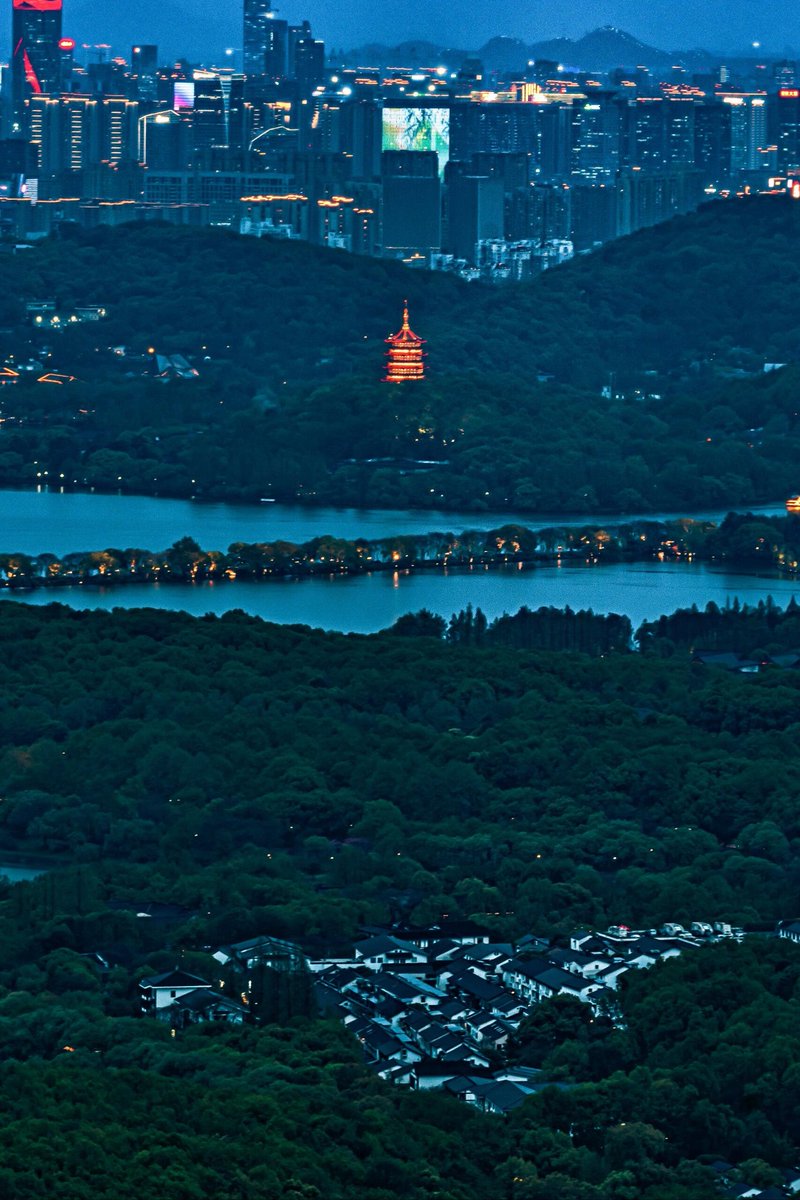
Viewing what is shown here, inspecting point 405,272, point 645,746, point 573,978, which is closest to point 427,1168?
point 573,978

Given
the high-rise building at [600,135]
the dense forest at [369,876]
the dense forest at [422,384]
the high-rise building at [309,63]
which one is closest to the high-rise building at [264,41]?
the high-rise building at [309,63]

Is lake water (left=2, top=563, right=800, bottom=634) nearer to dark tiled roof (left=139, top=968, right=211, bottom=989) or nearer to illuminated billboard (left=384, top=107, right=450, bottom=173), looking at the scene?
dark tiled roof (left=139, top=968, right=211, bottom=989)

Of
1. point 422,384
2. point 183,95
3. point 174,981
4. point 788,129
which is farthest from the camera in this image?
point 183,95

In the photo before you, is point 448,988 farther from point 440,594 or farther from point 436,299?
point 436,299

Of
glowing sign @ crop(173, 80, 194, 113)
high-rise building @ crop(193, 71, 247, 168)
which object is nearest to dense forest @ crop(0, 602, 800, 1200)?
high-rise building @ crop(193, 71, 247, 168)

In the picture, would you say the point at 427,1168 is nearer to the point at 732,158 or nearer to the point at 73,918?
the point at 73,918

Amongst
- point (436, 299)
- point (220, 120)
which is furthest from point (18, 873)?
point (220, 120)

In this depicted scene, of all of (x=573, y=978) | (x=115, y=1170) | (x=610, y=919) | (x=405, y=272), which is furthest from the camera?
(x=405, y=272)
